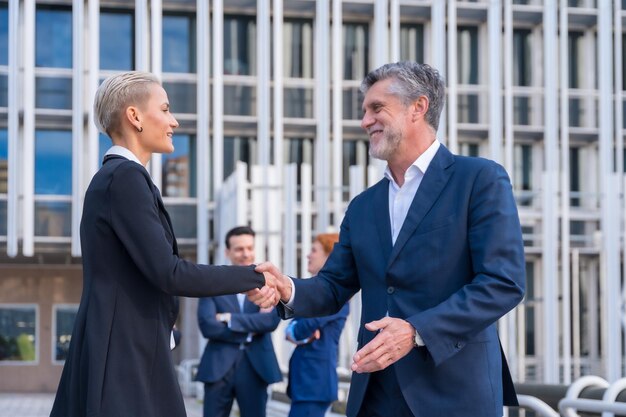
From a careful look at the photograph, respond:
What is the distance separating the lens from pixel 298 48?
2197 centimetres

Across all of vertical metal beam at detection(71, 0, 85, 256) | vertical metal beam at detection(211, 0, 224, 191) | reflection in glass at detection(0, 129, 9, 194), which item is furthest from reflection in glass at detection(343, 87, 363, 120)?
reflection in glass at detection(0, 129, 9, 194)

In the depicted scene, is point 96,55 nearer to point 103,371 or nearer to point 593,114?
point 593,114

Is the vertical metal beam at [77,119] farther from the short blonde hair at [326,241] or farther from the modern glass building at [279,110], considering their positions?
the short blonde hair at [326,241]

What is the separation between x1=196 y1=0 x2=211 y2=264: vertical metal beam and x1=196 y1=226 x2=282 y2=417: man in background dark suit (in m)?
12.2

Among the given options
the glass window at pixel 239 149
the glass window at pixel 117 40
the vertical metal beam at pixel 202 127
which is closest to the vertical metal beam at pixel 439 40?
A: the glass window at pixel 239 149

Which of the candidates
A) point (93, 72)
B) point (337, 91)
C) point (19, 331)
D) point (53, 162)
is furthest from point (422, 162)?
point (19, 331)

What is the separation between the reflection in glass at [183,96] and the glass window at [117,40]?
1.03m

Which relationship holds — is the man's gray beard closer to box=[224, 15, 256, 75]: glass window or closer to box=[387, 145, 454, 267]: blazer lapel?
box=[387, 145, 454, 267]: blazer lapel

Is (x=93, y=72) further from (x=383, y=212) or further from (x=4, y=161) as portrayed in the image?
(x=383, y=212)

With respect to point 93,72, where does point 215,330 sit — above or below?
below

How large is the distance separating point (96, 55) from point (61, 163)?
2.78m

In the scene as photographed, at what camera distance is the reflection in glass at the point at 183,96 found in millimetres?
21109

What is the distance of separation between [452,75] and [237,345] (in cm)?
1402

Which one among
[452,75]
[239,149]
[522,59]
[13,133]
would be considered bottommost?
[239,149]
